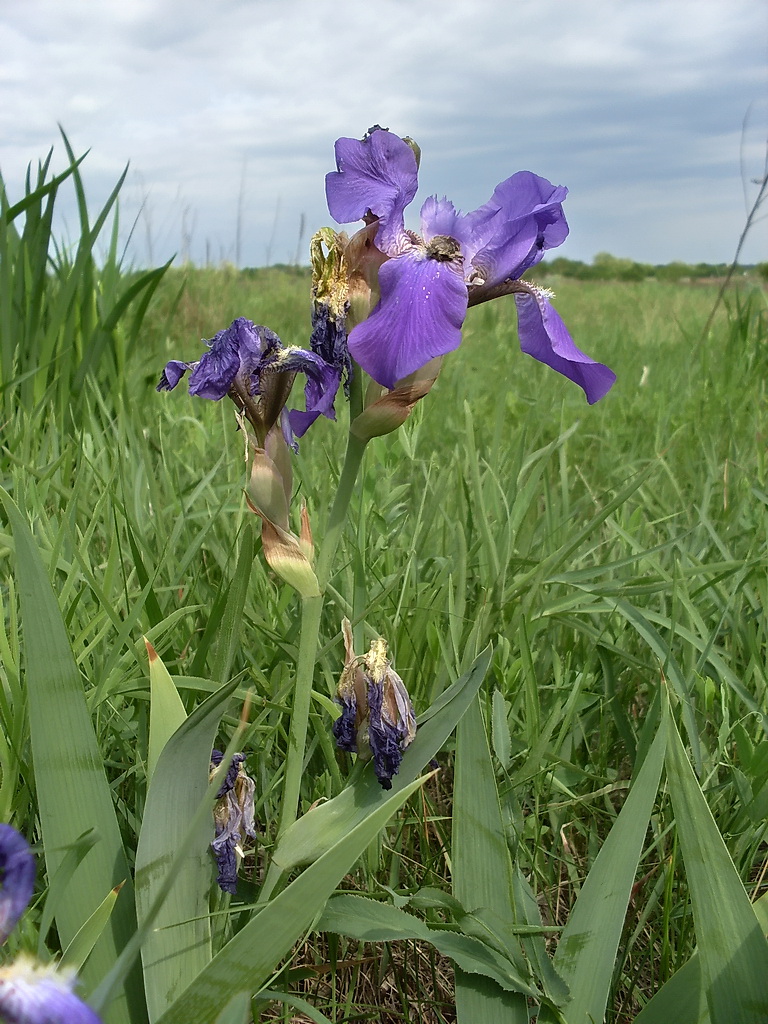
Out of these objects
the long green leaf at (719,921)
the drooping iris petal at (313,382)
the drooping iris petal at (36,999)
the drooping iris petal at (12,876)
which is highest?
the drooping iris petal at (313,382)

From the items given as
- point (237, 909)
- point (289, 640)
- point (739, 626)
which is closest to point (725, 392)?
point (739, 626)

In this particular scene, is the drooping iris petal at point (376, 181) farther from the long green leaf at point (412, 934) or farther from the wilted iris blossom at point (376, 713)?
the long green leaf at point (412, 934)

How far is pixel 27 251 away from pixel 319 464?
1392 millimetres

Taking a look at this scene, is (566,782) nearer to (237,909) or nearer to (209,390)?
(237,909)

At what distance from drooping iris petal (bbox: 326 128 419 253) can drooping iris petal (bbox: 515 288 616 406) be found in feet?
0.63

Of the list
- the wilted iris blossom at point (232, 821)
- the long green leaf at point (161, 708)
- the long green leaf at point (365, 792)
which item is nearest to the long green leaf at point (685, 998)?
the long green leaf at point (365, 792)

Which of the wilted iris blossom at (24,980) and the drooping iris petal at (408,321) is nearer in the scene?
the wilted iris blossom at (24,980)

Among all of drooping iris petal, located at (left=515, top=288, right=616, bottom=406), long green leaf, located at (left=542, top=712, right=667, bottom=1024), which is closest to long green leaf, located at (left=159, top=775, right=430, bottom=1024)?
long green leaf, located at (left=542, top=712, right=667, bottom=1024)

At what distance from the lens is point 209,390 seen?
1006 millimetres

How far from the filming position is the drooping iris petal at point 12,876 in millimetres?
633

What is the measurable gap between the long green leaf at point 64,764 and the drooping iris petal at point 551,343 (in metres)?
0.62

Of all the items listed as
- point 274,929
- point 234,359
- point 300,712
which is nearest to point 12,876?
point 274,929

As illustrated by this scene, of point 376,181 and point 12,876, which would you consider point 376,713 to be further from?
point 376,181

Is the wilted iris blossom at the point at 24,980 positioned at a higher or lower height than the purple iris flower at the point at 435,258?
lower
